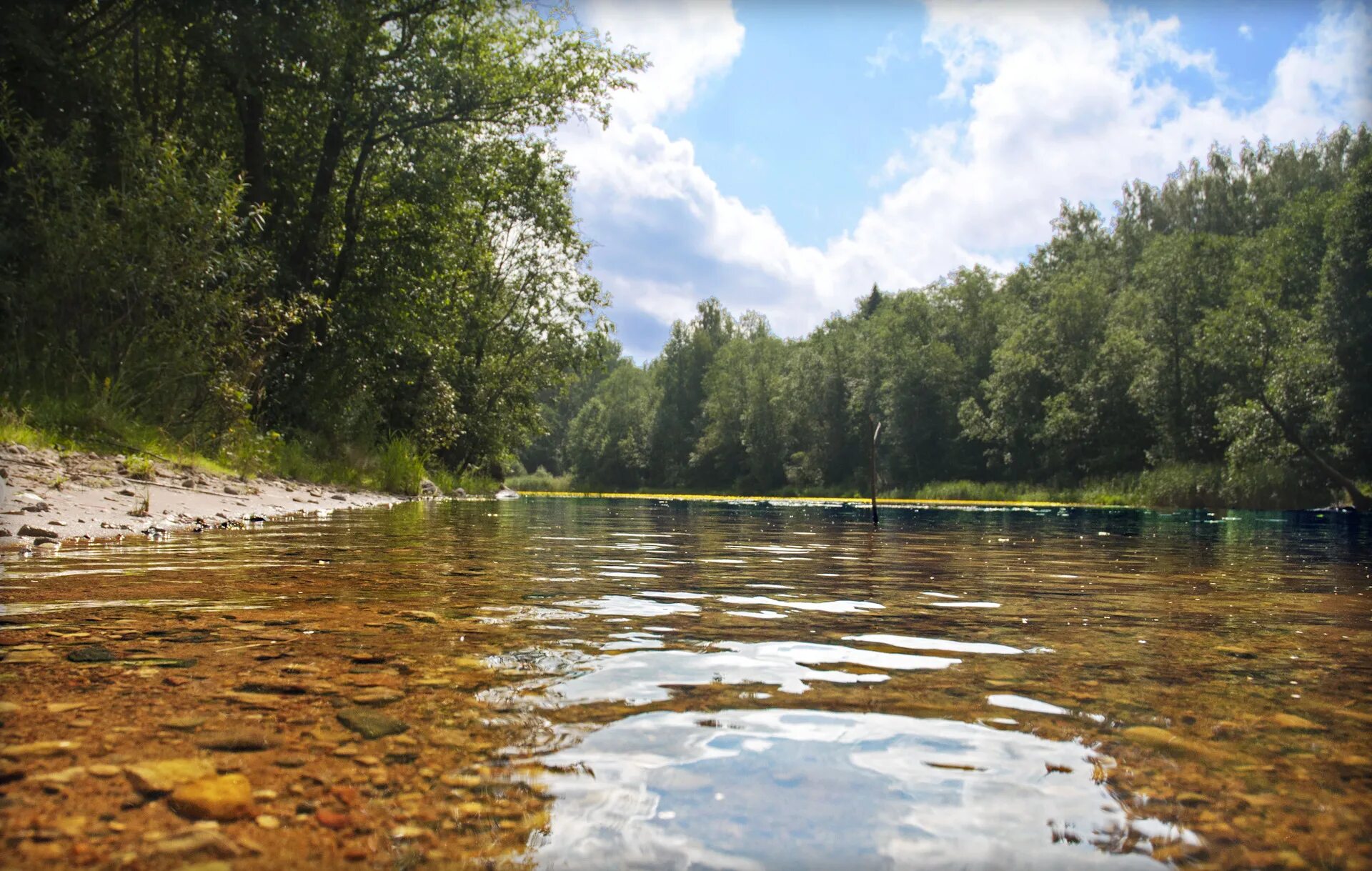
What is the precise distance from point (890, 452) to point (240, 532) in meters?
67.1

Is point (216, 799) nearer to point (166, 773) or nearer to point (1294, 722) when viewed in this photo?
point (166, 773)

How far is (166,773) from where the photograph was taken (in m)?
1.59

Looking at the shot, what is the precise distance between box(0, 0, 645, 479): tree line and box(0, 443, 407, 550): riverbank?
145cm

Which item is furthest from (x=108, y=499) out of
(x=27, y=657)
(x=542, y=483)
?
(x=542, y=483)

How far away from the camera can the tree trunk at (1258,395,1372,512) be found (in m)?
32.4

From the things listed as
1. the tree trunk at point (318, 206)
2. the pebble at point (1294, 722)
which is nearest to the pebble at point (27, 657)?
the pebble at point (1294, 722)

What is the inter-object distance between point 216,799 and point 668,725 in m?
0.97

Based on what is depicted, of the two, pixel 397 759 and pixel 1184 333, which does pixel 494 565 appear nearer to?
pixel 397 759

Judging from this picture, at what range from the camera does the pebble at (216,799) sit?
143cm

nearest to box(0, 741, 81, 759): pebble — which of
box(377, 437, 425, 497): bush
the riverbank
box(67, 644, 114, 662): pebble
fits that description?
box(67, 644, 114, 662): pebble

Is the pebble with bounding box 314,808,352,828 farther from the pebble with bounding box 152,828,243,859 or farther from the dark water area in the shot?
the pebble with bounding box 152,828,243,859

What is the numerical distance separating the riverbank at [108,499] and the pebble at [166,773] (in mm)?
4821

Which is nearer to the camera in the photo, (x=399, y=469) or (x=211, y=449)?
(x=211, y=449)

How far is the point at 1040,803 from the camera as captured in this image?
5.26ft
